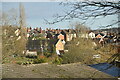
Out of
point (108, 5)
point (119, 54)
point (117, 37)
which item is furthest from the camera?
point (117, 37)

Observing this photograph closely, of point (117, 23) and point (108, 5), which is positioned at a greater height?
point (108, 5)

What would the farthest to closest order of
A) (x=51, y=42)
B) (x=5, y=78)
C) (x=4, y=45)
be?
(x=51, y=42) < (x=4, y=45) < (x=5, y=78)

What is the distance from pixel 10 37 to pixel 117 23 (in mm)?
7373

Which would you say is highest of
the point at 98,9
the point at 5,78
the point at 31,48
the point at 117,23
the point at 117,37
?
the point at 98,9

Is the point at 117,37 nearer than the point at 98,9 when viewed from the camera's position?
No

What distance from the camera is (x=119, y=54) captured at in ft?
6.45

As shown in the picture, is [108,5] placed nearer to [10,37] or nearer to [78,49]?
[10,37]

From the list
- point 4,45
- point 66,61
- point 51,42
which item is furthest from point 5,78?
point 51,42

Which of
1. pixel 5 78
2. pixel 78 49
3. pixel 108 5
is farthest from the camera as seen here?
pixel 78 49

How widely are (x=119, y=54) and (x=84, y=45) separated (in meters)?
11.1

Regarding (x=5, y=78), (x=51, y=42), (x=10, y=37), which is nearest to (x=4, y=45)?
(x=10, y=37)

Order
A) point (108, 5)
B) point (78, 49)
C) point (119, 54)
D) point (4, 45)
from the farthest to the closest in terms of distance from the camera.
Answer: point (78, 49), point (4, 45), point (119, 54), point (108, 5)

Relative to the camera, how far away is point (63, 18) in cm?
182

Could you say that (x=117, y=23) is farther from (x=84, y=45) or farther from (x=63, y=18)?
(x=84, y=45)
